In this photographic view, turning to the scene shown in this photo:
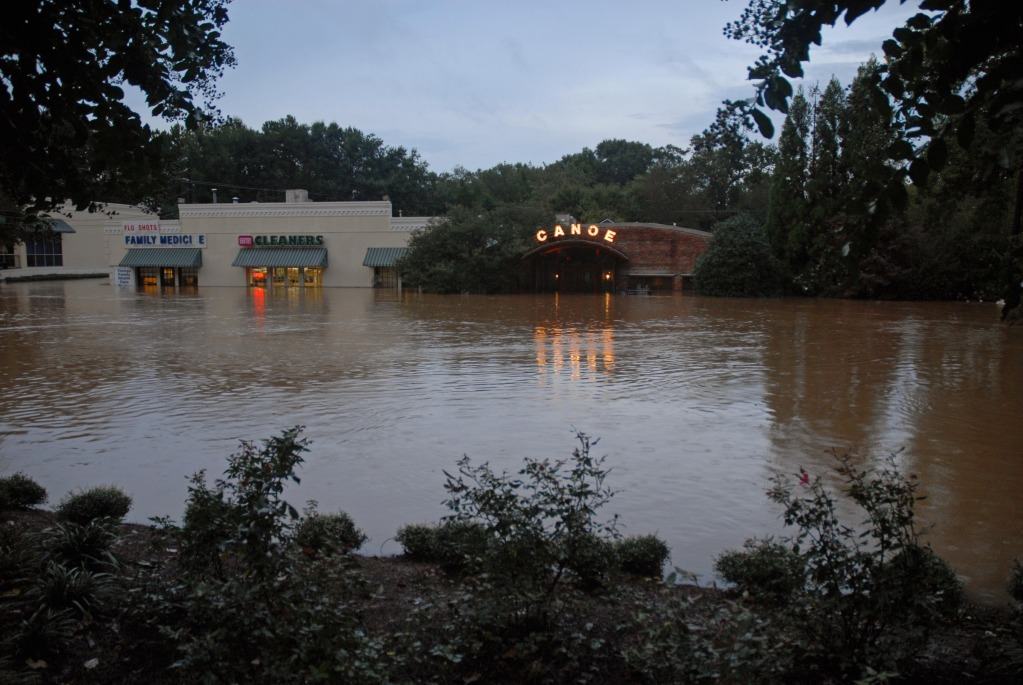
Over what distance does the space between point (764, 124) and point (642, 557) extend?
3770 mm

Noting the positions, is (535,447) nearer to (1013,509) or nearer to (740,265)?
(1013,509)

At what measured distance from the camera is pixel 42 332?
24.6 m

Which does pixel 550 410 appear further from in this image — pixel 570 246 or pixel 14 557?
pixel 570 246

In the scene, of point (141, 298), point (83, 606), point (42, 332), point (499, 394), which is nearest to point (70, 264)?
point (141, 298)

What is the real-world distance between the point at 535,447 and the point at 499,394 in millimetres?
3900

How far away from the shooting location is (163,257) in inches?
2192

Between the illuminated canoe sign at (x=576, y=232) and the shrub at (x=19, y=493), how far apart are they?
1578 inches

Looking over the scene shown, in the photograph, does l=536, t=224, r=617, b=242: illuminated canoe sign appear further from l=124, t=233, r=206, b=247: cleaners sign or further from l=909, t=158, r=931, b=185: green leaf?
l=909, t=158, r=931, b=185: green leaf

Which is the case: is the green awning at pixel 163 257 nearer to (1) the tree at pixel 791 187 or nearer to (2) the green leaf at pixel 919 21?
(1) the tree at pixel 791 187

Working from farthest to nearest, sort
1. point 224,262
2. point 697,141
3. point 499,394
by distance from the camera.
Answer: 1. point 224,262
2. point 499,394
3. point 697,141

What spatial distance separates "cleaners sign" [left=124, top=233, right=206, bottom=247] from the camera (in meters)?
55.8

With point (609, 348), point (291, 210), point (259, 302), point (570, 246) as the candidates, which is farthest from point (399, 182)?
point (609, 348)

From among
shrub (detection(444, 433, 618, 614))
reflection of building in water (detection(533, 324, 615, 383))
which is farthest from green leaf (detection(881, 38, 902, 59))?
reflection of building in water (detection(533, 324, 615, 383))

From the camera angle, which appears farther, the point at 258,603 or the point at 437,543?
the point at 437,543
